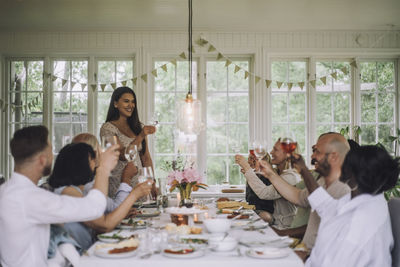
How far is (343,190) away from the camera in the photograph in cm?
222

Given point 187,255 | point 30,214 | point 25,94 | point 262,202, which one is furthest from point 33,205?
point 25,94

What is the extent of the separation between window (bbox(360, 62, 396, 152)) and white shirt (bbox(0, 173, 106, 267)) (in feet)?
13.9

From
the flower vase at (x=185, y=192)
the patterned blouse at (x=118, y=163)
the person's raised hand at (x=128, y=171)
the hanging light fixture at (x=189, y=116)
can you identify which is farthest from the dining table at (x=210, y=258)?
the hanging light fixture at (x=189, y=116)

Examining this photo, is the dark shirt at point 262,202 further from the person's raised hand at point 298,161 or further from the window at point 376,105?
the window at point 376,105

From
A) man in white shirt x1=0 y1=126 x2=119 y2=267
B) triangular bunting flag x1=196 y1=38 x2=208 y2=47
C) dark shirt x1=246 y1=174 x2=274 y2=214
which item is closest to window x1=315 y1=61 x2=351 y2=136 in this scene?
triangular bunting flag x1=196 y1=38 x2=208 y2=47

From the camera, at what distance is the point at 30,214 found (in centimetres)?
174

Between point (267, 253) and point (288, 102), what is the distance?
3.75m

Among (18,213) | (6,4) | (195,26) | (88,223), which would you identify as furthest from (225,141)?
(18,213)

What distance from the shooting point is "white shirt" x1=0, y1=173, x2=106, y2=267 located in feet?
5.71

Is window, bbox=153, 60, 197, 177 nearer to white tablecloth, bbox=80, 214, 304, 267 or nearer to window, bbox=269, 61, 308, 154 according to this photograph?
window, bbox=269, 61, 308, 154

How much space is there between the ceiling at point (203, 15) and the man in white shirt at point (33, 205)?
101 inches

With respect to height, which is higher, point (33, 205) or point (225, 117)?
point (225, 117)

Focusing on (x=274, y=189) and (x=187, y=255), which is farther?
(x=274, y=189)

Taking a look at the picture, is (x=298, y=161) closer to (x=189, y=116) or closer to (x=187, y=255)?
(x=187, y=255)
